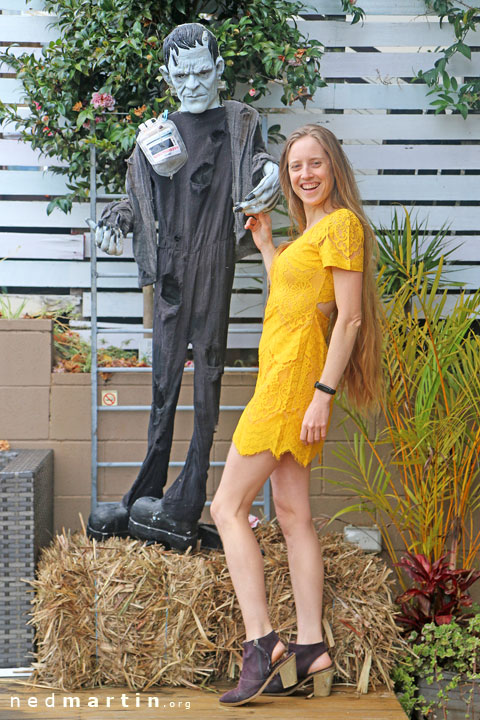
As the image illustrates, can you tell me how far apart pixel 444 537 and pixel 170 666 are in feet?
3.94

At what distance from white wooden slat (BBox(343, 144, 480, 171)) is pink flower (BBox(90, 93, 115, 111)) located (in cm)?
115

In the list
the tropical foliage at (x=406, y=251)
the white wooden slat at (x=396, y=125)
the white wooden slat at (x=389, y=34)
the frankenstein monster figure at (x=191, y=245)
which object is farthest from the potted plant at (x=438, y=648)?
the white wooden slat at (x=389, y=34)

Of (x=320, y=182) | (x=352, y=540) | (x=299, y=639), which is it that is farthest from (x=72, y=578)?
(x=320, y=182)

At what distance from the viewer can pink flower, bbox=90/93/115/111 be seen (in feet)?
11.3

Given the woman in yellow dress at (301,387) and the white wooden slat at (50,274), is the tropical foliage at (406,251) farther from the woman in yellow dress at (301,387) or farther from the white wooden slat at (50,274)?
the woman in yellow dress at (301,387)

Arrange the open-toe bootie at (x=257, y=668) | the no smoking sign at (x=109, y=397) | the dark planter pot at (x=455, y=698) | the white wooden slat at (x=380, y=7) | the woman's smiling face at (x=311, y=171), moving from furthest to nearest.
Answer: the white wooden slat at (x=380, y=7) < the no smoking sign at (x=109, y=397) < the dark planter pot at (x=455, y=698) < the woman's smiling face at (x=311, y=171) < the open-toe bootie at (x=257, y=668)

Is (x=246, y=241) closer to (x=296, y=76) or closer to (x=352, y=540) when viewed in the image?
(x=296, y=76)

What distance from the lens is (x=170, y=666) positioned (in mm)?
2725

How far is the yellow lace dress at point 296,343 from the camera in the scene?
97.6 inches

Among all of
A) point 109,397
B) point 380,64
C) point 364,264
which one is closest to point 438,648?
point 364,264

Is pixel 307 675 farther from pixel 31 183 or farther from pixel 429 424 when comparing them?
pixel 31 183

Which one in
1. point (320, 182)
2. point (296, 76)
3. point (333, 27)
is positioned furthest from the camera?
point (333, 27)

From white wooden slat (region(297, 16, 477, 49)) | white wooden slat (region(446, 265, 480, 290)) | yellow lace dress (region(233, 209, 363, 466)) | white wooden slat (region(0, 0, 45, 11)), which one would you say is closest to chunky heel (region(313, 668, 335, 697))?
yellow lace dress (region(233, 209, 363, 466))

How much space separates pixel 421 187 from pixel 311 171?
60.4 inches
